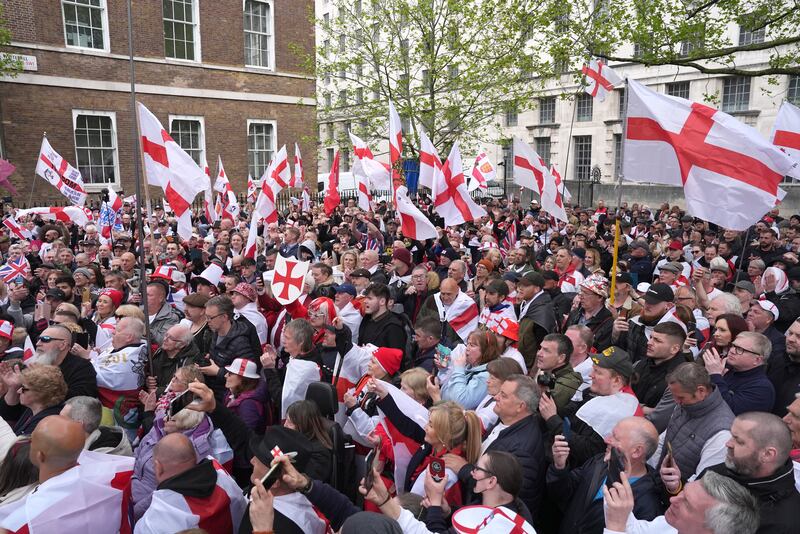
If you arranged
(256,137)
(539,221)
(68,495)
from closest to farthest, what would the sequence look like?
(68,495), (539,221), (256,137)

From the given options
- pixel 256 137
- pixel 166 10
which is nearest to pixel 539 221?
pixel 256 137

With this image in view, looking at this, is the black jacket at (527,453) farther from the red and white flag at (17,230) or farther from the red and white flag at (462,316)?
the red and white flag at (17,230)

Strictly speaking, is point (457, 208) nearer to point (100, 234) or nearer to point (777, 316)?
point (777, 316)

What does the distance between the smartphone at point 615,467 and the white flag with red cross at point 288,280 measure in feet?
12.3

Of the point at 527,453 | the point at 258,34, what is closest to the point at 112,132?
the point at 258,34

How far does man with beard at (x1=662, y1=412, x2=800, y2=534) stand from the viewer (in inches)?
102

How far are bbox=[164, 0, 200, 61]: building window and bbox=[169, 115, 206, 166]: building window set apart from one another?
2.61m

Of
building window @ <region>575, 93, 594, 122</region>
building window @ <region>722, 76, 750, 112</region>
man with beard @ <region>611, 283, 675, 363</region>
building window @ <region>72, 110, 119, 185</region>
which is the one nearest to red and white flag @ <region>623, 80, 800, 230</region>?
man with beard @ <region>611, 283, 675, 363</region>

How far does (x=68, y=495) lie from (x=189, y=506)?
0.56 meters

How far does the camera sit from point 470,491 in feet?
10.1

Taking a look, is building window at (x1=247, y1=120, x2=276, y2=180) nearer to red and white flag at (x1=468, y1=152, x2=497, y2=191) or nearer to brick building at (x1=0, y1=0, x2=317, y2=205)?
brick building at (x1=0, y1=0, x2=317, y2=205)

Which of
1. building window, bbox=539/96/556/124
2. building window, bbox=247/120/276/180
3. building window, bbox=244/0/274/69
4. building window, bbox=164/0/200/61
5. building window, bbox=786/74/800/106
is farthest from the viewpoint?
building window, bbox=539/96/556/124

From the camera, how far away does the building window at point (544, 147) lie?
36.2 m

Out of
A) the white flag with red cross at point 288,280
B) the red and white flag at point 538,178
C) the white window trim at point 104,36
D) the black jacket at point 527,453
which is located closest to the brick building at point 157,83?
the white window trim at point 104,36
